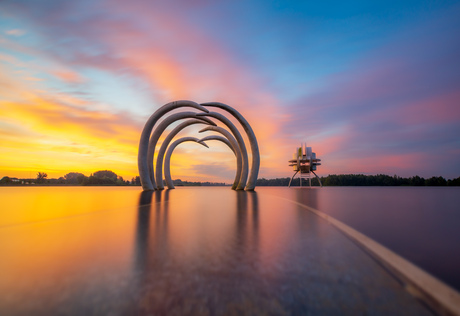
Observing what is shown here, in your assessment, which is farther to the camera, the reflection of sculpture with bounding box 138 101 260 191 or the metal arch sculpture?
the metal arch sculpture

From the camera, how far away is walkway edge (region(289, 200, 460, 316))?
1.55 metres

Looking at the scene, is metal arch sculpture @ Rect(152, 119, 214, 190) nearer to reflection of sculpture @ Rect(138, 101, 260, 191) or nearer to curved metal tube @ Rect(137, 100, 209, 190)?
reflection of sculpture @ Rect(138, 101, 260, 191)

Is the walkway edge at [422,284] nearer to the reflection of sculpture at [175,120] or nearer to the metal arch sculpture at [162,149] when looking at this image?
the reflection of sculpture at [175,120]

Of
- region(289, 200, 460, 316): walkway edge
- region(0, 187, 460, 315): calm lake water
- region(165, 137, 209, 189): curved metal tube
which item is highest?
region(165, 137, 209, 189): curved metal tube

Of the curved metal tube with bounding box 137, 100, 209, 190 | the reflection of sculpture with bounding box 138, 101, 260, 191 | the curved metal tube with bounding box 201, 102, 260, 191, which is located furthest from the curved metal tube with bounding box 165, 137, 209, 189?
the curved metal tube with bounding box 201, 102, 260, 191

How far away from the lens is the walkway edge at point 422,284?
5.07 feet

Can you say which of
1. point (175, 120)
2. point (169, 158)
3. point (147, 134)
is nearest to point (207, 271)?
point (147, 134)

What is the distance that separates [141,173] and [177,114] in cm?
690

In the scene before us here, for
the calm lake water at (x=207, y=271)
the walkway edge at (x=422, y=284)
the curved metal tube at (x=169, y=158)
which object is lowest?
the calm lake water at (x=207, y=271)

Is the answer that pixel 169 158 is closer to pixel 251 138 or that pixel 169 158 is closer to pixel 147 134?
pixel 147 134

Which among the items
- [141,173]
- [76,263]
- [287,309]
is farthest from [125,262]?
[141,173]

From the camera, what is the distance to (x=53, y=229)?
4.35 m

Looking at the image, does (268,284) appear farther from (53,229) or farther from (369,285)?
(53,229)

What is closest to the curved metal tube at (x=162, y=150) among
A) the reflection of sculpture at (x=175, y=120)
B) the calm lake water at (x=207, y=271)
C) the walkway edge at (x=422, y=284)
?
the reflection of sculpture at (x=175, y=120)
